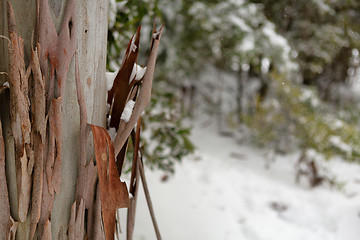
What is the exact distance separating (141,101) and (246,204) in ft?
4.51

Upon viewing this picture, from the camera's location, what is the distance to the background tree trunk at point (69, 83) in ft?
1.50

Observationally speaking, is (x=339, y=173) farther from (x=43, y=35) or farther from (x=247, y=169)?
(x=43, y=35)

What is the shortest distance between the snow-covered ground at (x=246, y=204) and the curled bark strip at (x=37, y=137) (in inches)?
27.6

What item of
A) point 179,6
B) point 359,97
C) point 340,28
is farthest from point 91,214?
point 359,97

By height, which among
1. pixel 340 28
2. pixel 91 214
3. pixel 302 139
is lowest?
pixel 302 139

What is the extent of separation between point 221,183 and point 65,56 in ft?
5.76

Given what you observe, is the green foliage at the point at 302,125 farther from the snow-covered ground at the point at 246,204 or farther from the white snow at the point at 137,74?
the white snow at the point at 137,74

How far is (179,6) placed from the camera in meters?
2.59

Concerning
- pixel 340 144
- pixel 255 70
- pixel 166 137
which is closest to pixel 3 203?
pixel 166 137

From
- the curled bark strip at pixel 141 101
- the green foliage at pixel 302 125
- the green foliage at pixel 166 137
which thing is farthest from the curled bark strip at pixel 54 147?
the green foliage at pixel 302 125

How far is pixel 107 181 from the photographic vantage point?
20.3 inches

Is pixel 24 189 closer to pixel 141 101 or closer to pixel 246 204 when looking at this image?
pixel 141 101

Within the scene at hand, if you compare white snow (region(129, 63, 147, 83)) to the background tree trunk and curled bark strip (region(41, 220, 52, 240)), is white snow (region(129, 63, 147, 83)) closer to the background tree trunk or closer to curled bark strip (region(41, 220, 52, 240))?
the background tree trunk

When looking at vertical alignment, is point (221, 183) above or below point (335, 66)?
below
